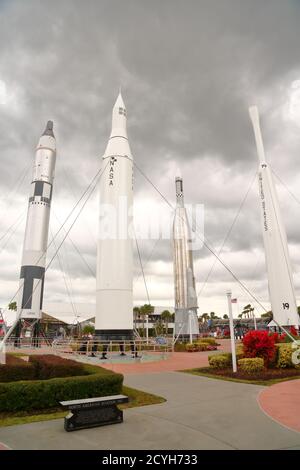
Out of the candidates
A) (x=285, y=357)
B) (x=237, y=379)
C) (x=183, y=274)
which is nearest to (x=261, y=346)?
(x=285, y=357)

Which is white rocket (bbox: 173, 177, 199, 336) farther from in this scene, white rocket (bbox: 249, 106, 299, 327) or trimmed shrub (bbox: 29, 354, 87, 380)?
trimmed shrub (bbox: 29, 354, 87, 380)

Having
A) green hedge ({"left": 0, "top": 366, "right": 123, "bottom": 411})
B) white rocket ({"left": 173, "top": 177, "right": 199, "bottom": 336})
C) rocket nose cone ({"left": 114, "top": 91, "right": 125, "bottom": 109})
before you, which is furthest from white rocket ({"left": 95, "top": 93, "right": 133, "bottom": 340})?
white rocket ({"left": 173, "top": 177, "right": 199, "bottom": 336})

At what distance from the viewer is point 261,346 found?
15953mm

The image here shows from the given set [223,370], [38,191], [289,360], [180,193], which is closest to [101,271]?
[223,370]

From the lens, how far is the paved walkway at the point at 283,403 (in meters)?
7.47

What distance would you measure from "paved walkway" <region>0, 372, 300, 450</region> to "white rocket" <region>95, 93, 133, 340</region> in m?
12.1

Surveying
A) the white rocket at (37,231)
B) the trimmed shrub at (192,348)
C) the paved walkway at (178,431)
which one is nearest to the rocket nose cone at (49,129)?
the white rocket at (37,231)

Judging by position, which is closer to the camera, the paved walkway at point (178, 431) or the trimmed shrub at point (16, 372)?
the paved walkway at point (178, 431)

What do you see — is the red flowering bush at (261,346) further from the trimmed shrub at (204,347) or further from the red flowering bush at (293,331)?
A: the trimmed shrub at (204,347)

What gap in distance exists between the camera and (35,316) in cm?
Result: 3603

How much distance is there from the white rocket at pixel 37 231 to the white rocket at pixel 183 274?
16421 millimetres

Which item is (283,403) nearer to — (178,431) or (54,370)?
(178,431)

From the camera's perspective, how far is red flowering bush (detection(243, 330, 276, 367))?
52.3 feet

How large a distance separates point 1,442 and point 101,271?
16.0m
